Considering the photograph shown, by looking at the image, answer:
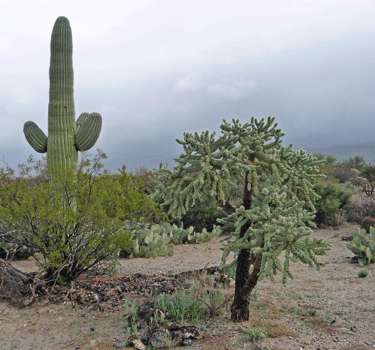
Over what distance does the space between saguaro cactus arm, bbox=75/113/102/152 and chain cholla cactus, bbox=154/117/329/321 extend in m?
7.50

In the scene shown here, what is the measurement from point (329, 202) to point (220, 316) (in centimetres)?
975

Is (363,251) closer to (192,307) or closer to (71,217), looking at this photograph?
(192,307)

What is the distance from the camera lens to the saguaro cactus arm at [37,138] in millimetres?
11352

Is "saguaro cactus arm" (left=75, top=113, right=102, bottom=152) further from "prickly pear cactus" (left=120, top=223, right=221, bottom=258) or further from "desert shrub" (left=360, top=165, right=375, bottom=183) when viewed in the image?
"desert shrub" (left=360, top=165, right=375, bottom=183)

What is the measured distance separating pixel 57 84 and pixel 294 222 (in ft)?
32.7

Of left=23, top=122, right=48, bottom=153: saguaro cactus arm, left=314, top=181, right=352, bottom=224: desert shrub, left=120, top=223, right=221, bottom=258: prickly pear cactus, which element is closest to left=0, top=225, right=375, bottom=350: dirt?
left=120, top=223, right=221, bottom=258: prickly pear cactus

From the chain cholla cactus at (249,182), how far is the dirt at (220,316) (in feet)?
1.71

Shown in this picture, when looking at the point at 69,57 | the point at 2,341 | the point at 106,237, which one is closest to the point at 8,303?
the point at 2,341

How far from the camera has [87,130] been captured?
11.3 meters

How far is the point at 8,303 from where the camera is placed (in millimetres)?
5137

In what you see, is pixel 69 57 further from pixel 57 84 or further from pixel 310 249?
pixel 310 249

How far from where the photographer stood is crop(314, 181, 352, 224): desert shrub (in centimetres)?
1264

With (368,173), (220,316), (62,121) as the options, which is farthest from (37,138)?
(368,173)

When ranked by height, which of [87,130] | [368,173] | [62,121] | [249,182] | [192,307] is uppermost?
[62,121]
